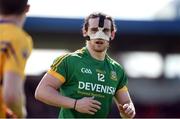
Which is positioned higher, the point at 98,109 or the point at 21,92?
the point at 21,92

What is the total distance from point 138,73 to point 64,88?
12602 millimetres

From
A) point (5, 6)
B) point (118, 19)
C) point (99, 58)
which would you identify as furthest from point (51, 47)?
point (5, 6)

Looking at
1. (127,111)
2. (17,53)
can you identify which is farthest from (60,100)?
(17,53)

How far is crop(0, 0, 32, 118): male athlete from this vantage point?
5.55m

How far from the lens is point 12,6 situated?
18.6ft

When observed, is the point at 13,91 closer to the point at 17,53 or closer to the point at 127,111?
the point at 17,53

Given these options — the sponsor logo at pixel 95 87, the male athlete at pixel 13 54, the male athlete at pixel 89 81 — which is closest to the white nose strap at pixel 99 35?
the male athlete at pixel 89 81

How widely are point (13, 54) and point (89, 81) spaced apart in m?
2.03

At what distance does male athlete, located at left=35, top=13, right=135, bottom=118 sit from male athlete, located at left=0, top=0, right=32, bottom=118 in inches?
65.0

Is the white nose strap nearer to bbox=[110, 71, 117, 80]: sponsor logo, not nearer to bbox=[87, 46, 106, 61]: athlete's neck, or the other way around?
bbox=[87, 46, 106, 61]: athlete's neck

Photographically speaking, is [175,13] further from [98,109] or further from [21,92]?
[21,92]

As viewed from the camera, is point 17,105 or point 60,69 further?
point 60,69

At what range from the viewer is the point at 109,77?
7730 mm

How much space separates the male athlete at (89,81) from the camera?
738cm
